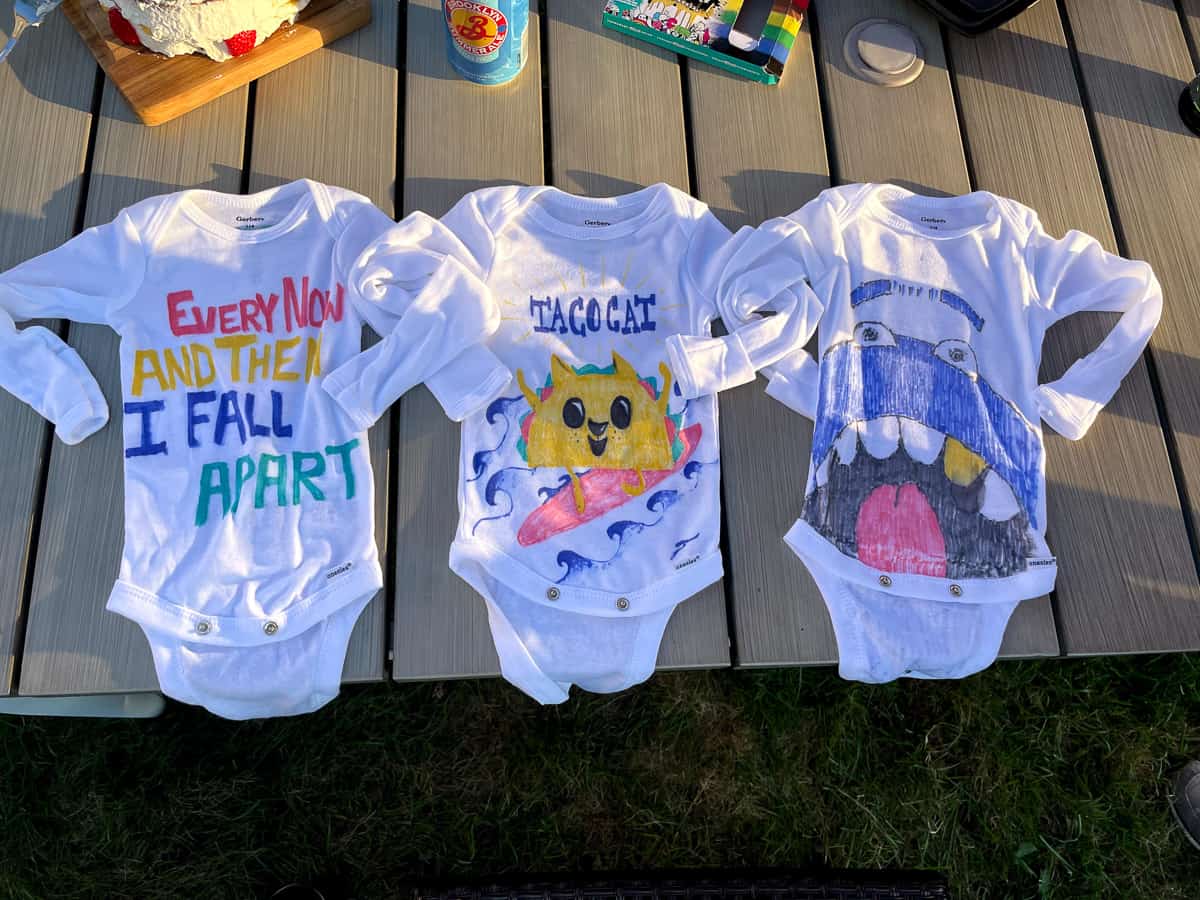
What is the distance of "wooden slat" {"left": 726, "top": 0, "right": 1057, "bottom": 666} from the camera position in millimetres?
1406

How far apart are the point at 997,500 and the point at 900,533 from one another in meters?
0.17

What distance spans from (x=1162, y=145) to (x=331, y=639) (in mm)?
1738

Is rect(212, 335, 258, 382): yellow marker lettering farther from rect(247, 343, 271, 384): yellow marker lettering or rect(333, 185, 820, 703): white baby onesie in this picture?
rect(333, 185, 820, 703): white baby onesie

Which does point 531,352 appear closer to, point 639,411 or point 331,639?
point 639,411

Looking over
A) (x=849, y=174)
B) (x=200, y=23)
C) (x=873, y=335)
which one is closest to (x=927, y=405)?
(x=873, y=335)

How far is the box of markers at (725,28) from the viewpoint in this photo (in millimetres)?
1636

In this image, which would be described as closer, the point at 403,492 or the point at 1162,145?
the point at 403,492

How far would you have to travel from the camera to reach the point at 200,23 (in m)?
1.41

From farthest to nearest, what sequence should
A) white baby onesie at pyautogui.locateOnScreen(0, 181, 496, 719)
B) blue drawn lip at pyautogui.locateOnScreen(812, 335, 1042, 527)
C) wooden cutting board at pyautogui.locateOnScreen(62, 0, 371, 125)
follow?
wooden cutting board at pyautogui.locateOnScreen(62, 0, 371, 125) < blue drawn lip at pyautogui.locateOnScreen(812, 335, 1042, 527) < white baby onesie at pyautogui.locateOnScreen(0, 181, 496, 719)

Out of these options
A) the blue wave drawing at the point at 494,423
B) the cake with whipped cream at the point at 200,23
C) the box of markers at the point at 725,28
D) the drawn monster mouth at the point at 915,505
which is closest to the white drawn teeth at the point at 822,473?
the drawn monster mouth at the point at 915,505

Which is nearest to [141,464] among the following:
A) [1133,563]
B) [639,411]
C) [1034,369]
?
[639,411]

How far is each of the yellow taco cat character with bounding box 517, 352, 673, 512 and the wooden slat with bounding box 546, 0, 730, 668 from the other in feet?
1.25

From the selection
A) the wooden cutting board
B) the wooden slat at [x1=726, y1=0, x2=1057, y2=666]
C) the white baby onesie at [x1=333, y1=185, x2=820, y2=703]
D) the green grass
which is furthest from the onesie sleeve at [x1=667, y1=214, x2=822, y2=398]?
the wooden cutting board

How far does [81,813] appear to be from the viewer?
5.31 ft
